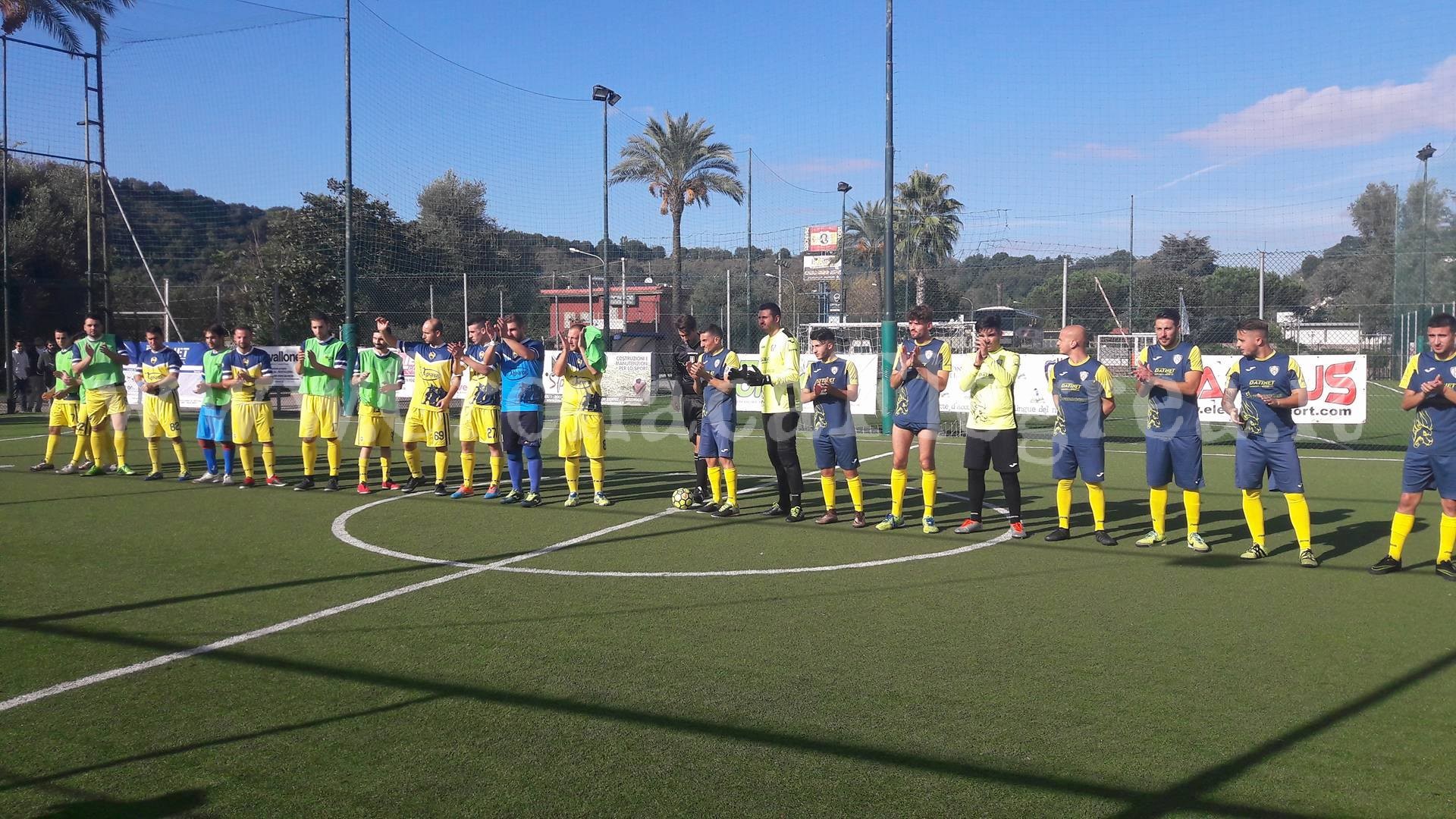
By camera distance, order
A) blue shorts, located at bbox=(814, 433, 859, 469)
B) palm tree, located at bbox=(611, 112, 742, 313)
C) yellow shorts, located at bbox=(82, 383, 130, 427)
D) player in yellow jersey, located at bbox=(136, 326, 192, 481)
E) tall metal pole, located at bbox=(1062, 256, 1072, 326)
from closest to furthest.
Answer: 1. blue shorts, located at bbox=(814, 433, 859, 469)
2. player in yellow jersey, located at bbox=(136, 326, 192, 481)
3. yellow shorts, located at bbox=(82, 383, 130, 427)
4. tall metal pole, located at bbox=(1062, 256, 1072, 326)
5. palm tree, located at bbox=(611, 112, 742, 313)

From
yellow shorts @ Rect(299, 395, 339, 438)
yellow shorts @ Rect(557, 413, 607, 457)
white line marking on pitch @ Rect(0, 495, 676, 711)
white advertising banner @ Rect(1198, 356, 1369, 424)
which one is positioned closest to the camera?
white line marking on pitch @ Rect(0, 495, 676, 711)

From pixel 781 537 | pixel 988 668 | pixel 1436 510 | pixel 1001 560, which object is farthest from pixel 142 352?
pixel 1436 510

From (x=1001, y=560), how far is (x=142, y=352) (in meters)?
11.8

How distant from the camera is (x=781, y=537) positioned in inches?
362

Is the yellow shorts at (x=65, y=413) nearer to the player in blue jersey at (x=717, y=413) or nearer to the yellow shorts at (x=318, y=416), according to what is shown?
the yellow shorts at (x=318, y=416)

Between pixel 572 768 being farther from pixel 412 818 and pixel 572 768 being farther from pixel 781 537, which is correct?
pixel 781 537

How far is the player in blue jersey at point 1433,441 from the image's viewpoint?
7.45 meters

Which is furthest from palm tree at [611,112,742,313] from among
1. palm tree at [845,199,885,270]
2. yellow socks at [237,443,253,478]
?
yellow socks at [237,443,253,478]

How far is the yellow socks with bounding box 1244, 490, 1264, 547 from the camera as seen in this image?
326 inches

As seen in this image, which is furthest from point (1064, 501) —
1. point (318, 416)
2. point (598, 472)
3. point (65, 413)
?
point (65, 413)

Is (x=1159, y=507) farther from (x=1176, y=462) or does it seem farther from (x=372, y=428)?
(x=372, y=428)

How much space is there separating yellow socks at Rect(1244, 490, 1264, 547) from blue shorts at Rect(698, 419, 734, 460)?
16.0 feet

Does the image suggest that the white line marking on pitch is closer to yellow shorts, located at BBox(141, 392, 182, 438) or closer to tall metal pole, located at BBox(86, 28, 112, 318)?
yellow shorts, located at BBox(141, 392, 182, 438)

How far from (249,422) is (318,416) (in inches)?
40.2
